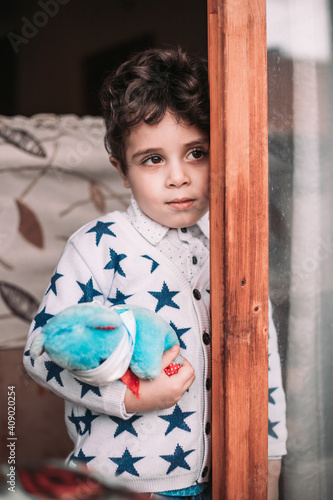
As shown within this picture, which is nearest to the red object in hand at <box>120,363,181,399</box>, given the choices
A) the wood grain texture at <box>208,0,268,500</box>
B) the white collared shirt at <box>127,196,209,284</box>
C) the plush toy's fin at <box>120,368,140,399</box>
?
the plush toy's fin at <box>120,368,140,399</box>

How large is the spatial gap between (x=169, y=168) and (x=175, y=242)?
0.19 meters

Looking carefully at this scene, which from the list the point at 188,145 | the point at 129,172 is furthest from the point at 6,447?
the point at 188,145

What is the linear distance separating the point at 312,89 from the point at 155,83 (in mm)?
348

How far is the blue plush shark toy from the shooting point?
2.59 feet

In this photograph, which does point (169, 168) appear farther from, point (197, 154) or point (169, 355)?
point (169, 355)

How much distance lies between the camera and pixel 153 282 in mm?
1075

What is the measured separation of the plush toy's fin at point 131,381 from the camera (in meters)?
0.91

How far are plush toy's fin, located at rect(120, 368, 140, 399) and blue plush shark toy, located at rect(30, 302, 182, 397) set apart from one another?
0.07 feet

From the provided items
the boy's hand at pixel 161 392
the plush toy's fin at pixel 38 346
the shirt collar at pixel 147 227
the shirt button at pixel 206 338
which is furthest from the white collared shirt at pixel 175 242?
the plush toy's fin at pixel 38 346

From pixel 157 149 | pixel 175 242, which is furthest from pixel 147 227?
pixel 157 149

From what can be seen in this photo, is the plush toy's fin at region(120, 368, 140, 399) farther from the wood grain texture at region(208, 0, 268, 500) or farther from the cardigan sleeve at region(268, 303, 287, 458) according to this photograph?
the cardigan sleeve at region(268, 303, 287, 458)

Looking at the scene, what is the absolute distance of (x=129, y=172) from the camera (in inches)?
44.2

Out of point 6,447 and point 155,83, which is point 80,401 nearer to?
point 155,83

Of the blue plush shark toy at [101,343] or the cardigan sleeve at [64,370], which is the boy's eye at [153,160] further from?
the blue plush shark toy at [101,343]
